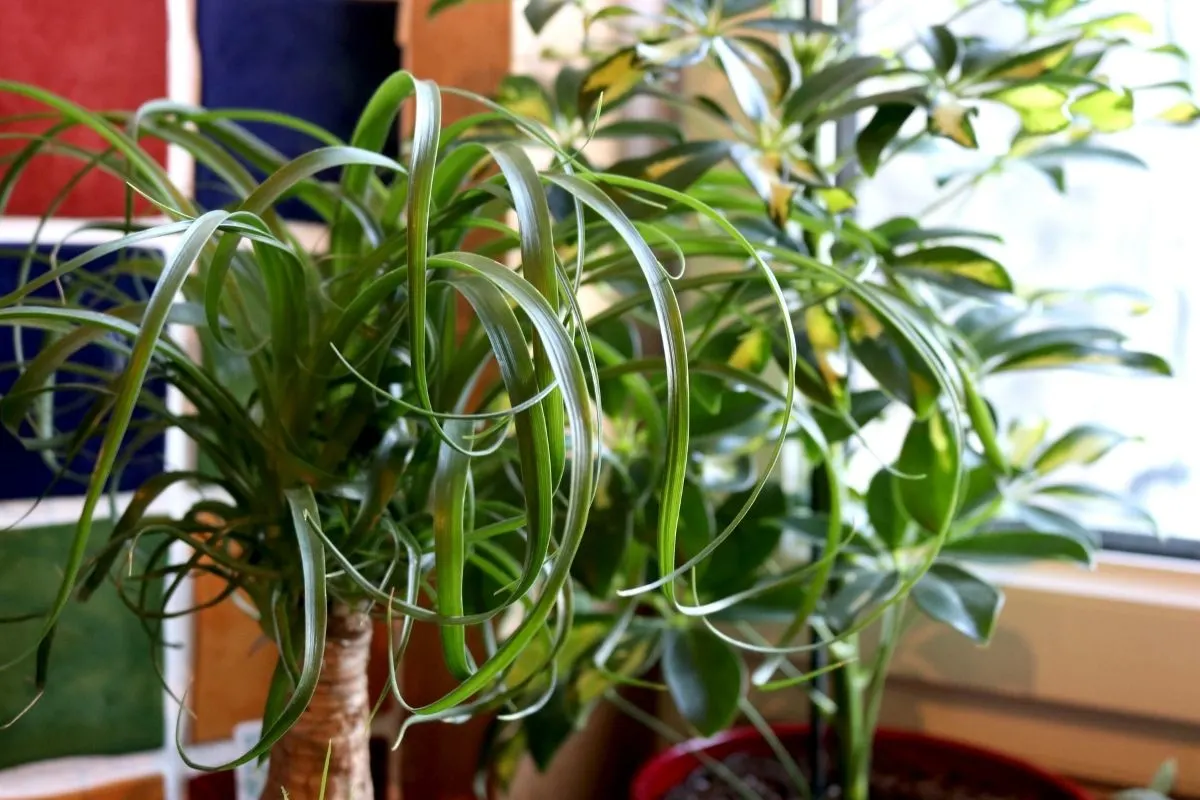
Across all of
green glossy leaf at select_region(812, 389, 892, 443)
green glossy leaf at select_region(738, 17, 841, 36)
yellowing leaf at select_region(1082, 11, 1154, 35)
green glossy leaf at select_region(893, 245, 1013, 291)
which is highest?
yellowing leaf at select_region(1082, 11, 1154, 35)

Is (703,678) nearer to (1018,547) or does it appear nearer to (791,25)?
(1018,547)

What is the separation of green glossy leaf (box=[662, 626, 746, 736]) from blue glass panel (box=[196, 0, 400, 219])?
1.42 feet

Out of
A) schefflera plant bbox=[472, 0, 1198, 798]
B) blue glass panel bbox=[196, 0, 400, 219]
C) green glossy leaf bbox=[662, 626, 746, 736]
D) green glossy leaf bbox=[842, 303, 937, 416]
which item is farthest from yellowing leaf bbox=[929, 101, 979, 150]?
blue glass panel bbox=[196, 0, 400, 219]

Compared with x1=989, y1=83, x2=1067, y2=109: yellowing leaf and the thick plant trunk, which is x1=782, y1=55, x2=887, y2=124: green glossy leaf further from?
the thick plant trunk

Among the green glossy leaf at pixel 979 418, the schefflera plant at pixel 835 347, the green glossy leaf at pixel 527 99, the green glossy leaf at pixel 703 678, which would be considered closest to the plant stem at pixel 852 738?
the schefflera plant at pixel 835 347

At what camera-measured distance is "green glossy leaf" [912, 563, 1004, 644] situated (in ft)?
1.96

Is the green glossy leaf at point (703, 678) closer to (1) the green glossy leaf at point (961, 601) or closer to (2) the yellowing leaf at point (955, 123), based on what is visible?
(1) the green glossy leaf at point (961, 601)

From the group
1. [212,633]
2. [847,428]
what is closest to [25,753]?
[212,633]

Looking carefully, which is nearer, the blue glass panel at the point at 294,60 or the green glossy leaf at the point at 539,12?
the green glossy leaf at the point at 539,12

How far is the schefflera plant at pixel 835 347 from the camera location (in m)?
0.55

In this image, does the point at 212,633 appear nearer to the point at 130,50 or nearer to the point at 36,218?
the point at 36,218

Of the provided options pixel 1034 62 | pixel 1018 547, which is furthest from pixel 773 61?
pixel 1018 547

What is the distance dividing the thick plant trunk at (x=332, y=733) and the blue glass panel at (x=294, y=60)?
0.38 meters

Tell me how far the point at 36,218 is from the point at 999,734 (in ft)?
2.81
